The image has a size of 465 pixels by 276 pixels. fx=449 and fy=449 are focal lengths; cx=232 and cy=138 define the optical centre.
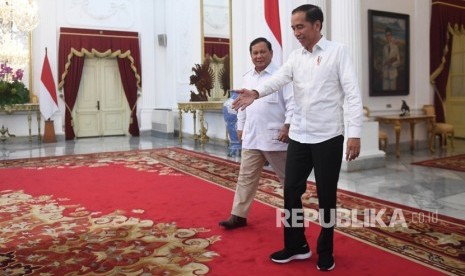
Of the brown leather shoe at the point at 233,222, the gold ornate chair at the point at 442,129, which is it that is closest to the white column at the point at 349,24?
the gold ornate chair at the point at 442,129

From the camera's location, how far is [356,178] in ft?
17.9

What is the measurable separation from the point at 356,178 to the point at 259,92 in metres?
3.20

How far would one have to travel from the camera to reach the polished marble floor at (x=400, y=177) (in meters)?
4.25

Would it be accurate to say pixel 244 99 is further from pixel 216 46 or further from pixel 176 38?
pixel 176 38

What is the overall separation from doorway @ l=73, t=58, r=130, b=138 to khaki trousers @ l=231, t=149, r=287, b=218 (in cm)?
926

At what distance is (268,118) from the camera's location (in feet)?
10.5

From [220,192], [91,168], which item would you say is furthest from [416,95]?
[91,168]

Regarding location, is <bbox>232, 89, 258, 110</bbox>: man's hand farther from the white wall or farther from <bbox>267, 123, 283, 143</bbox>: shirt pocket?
the white wall

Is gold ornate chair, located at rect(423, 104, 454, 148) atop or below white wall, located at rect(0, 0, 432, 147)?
below

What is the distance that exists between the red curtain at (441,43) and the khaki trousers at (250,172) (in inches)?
267

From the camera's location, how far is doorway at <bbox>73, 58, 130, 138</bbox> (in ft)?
38.4

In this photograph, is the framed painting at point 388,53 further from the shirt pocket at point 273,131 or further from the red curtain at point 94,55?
the red curtain at point 94,55

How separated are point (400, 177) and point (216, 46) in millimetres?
5459

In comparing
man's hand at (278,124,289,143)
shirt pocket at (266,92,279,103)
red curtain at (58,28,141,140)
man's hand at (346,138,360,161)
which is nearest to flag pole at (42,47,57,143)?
red curtain at (58,28,141,140)
